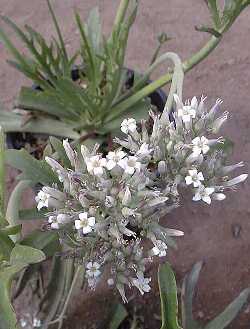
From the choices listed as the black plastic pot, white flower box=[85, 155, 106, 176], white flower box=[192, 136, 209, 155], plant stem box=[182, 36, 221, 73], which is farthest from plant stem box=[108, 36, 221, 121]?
white flower box=[85, 155, 106, 176]

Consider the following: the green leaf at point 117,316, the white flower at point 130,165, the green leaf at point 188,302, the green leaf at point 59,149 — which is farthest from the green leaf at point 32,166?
the green leaf at point 117,316

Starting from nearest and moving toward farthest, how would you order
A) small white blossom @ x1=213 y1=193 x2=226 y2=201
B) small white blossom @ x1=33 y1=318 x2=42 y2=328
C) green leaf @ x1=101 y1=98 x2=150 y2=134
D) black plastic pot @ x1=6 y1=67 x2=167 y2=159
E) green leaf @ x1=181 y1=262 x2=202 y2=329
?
small white blossom @ x1=213 y1=193 x2=226 y2=201 < green leaf @ x1=181 y1=262 x2=202 y2=329 < small white blossom @ x1=33 y1=318 x2=42 y2=328 < green leaf @ x1=101 y1=98 x2=150 y2=134 < black plastic pot @ x1=6 y1=67 x2=167 y2=159

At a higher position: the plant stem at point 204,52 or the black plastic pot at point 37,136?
the plant stem at point 204,52

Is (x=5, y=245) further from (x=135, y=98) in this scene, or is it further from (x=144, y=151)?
(x=135, y=98)

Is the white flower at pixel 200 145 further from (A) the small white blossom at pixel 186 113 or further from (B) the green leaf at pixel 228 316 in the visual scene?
(B) the green leaf at pixel 228 316

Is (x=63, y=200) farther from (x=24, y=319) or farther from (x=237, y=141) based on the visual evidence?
(x=237, y=141)

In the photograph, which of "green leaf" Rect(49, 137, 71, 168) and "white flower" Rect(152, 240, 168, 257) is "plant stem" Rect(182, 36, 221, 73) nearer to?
"green leaf" Rect(49, 137, 71, 168)
